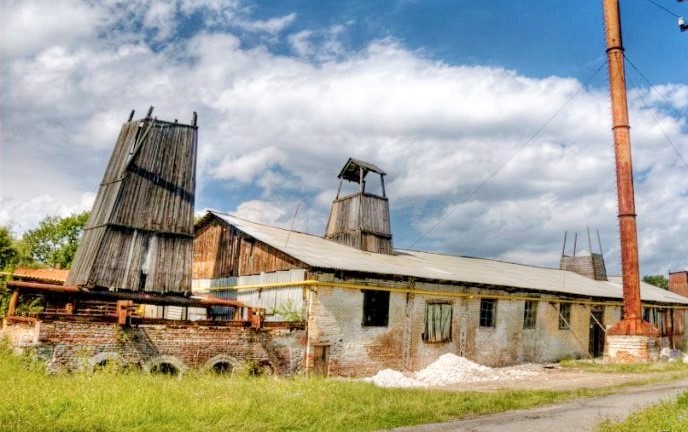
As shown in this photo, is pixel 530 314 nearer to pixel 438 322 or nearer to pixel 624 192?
pixel 438 322

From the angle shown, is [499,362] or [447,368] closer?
[447,368]

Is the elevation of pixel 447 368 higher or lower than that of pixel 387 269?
lower

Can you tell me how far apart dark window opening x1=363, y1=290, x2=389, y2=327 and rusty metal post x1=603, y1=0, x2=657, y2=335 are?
10.2 meters

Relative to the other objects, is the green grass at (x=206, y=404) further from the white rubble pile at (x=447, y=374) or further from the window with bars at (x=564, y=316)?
the window with bars at (x=564, y=316)

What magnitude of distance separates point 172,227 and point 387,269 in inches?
297

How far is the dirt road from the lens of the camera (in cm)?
932

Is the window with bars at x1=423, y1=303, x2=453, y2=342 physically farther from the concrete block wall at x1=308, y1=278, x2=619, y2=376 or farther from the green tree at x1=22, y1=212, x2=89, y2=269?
the green tree at x1=22, y1=212, x2=89, y2=269

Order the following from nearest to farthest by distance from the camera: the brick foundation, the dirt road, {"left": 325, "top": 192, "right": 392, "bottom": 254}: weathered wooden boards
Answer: the dirt road < the brick foundation < {"left": 325, "top": 192, "right": 392, "bottom": 254}: weathered wooden boards

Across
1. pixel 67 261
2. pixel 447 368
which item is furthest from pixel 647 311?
pixel 67 261

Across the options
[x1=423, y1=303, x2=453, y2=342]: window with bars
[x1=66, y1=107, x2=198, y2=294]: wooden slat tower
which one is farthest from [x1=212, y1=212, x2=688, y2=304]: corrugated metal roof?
[x1=66, y1=107, x2=198, y2=294]: wooden slat tower

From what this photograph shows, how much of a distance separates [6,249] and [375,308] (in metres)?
27.8

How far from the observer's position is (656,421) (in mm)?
8883

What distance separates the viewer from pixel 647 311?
30.2 m

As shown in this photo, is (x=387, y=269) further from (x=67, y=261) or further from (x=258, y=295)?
(x=67, y=261)
